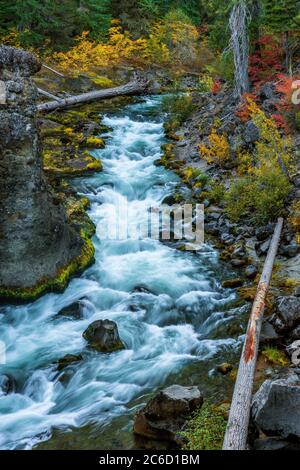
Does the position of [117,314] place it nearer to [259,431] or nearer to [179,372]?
[179,372]

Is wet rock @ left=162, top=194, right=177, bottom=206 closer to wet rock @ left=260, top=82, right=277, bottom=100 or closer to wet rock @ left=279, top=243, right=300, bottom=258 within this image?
wet rock @ left=279, top=243, right=300, bottom=258

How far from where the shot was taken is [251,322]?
22.6 ft

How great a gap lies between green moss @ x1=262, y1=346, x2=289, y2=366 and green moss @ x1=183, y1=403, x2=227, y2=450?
51.4 inches

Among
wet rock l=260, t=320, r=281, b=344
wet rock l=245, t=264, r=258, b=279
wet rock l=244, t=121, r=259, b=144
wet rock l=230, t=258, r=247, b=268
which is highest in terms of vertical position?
wet rock l=244, t=121, r=259, b=144

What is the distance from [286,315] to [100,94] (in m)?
16.8

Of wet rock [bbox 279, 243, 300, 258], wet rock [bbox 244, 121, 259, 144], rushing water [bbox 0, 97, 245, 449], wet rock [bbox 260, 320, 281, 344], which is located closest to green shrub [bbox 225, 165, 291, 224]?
wet rock [bbox 279, 243, 300, 258]

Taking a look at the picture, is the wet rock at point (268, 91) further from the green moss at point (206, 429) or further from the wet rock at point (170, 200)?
the green moss at point (206, 429)

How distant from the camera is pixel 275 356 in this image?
6.62 meters

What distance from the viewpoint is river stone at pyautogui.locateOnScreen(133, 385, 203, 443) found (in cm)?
540

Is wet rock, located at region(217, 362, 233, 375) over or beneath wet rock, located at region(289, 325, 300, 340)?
beneath

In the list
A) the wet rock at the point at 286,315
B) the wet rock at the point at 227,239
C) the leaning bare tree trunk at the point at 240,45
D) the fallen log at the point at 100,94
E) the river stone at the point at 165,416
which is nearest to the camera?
the river stone at the point at 165,416

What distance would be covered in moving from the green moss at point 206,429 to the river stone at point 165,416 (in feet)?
0.42

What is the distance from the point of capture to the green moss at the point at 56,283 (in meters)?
8.68

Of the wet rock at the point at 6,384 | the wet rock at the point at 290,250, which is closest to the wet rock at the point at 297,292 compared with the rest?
the wet rock at the point at 290,250
